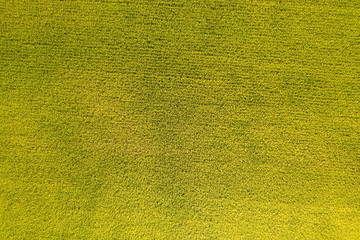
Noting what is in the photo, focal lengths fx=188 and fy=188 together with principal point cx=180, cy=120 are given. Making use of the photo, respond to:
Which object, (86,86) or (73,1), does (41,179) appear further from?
(73,1)

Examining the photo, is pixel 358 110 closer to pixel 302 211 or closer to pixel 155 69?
pixel 302 211

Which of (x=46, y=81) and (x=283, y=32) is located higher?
(x=283, y=32)

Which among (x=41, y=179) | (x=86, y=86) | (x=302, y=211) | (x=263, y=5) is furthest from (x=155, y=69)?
(x=302, y=211)

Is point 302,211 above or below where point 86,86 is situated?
below

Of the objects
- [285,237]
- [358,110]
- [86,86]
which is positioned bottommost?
[285,237]

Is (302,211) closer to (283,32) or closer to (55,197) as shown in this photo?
(283,32)

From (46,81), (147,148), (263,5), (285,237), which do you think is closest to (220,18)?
(263,5)

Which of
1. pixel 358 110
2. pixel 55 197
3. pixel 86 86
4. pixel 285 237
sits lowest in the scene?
pixel 285 237
